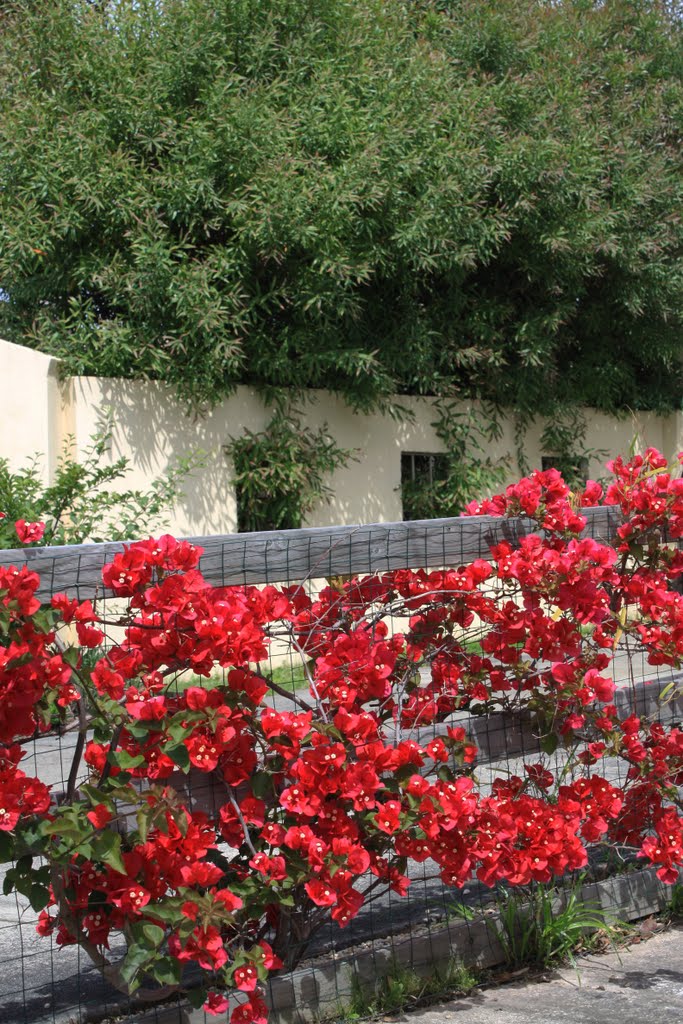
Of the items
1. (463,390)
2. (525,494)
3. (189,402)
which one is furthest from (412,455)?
(525,494)

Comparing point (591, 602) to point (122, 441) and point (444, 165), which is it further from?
point (444, 165)

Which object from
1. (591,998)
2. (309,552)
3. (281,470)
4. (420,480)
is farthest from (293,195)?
(591,998)

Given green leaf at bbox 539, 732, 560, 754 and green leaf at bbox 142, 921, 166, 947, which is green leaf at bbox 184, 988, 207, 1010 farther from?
green leaf at bbox 539, 732, 560, 754

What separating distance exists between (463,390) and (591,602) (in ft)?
28.9

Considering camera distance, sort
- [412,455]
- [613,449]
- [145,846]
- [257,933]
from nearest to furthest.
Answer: [145,846]
[257,933]
[412,455]
[613,449]

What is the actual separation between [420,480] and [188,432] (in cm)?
285

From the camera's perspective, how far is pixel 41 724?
2.92m

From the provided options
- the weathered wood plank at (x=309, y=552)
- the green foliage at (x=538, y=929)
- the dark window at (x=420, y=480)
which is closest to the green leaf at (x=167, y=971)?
the weathered wood plank at (x=309, y=552)

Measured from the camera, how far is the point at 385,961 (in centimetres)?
368

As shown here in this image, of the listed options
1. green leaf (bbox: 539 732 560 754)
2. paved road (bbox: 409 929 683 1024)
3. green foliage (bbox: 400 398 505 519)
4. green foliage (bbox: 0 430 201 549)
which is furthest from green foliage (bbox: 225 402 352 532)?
paved road (bbox: 409 929 683 1024)

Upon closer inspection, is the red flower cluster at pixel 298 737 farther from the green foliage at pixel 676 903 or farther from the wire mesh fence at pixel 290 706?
the green foliage at pixel 676 903

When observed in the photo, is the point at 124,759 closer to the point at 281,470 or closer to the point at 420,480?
the point at 281,470

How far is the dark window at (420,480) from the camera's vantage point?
1193cm

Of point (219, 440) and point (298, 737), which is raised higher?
point (219, 440)
